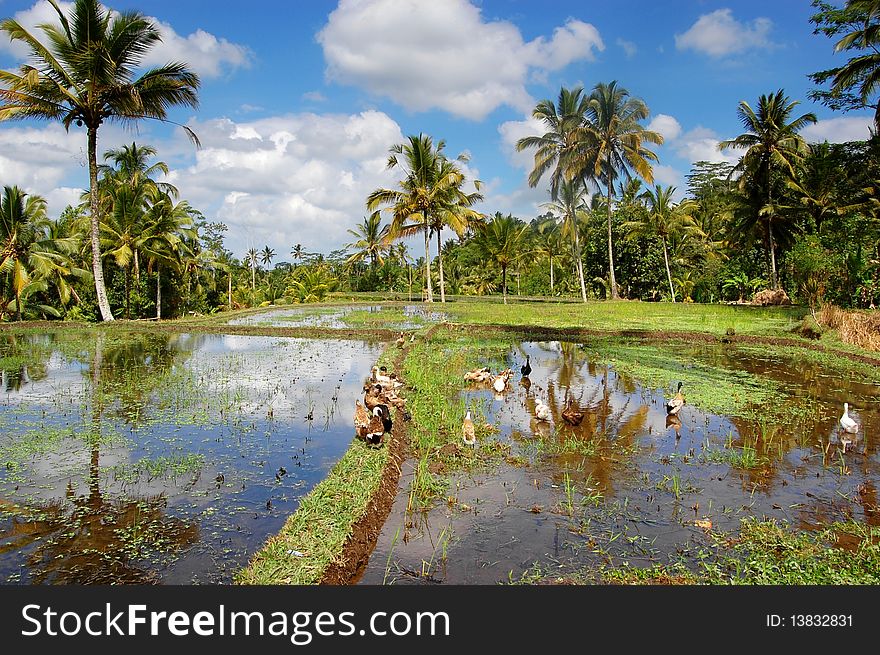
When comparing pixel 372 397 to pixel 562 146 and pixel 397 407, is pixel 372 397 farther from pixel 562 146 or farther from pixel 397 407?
pixel 562 146

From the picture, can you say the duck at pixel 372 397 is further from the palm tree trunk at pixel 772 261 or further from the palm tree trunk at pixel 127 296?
the palm tree trunk at pixel 772 261

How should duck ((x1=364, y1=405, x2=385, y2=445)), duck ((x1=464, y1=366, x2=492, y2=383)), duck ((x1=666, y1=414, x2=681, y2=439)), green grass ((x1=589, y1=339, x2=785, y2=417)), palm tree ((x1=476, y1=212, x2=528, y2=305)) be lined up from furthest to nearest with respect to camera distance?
palm tree ((x1=476, y1=212, x2=528, y2=305)) < duck ((x1=464, y1=366, x2=492, y2=383)) < green grass ((x1=589, y1=339, x2=785, y2=417)) < duck ((x1=666, y1=414, x2=681, y2=439)) < duck ((x1=364, y1=405, x2=385, y2=445))

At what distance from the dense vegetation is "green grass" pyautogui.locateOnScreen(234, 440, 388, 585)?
56.1 ft

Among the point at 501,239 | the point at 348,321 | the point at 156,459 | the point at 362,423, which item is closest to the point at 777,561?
the point at 362,423

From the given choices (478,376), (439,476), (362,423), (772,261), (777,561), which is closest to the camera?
(777,561)

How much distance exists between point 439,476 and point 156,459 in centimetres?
297

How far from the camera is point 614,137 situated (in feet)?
94.5

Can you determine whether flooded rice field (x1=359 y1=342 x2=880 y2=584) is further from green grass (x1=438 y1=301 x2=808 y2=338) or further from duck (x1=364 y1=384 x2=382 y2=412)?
green grass (x1=438 y1=301 x2=808 y2=338)

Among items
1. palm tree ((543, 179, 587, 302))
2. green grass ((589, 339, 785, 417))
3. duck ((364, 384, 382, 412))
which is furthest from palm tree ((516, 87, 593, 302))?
duck ((364, 384, 382, 412))

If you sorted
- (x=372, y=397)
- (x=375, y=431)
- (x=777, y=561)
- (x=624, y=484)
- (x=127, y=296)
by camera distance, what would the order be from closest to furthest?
(x=777, y=561) < (x=624, y=484) < (x=375, y=431) < (x=372, y=397) < (x=127, y=296)

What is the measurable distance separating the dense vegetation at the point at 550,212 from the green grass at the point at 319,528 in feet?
56.1

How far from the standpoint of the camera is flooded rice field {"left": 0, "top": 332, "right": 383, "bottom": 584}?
403 cm

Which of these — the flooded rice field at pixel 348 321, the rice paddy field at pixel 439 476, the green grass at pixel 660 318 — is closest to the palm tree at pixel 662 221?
the green grass at pixel 660 318

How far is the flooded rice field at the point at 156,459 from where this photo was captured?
13.2 feet
